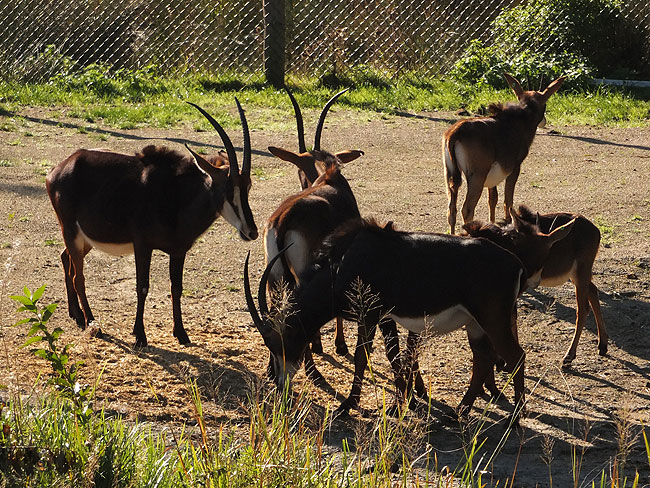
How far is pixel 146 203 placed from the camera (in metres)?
7.16

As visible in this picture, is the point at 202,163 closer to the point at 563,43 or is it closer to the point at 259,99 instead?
the point at 259,99

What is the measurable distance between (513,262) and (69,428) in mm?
2874

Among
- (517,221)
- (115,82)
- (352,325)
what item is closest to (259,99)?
(115,82)

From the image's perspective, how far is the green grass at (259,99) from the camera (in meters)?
13.9

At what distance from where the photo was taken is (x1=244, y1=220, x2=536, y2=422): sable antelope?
592 centimetres

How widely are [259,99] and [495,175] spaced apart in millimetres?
6247

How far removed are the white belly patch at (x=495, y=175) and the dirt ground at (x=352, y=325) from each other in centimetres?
79

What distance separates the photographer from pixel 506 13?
16.5 metres

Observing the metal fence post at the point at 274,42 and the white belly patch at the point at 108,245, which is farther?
the metal fence post at the point at 274,42

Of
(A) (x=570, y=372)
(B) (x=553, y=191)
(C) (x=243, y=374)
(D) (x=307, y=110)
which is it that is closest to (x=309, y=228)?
(C) (x=243, y=374)

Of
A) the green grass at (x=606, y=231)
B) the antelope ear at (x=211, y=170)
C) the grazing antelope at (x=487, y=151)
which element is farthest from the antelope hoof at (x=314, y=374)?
the green grass at (x=606, y=231)

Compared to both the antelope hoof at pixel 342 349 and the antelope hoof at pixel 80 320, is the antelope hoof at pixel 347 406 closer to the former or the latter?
the antelope hoof at pixel 342 349

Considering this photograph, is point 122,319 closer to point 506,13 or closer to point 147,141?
point 147,141

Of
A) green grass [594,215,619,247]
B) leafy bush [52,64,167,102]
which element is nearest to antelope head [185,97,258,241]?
green grass [594,215,619,247]
